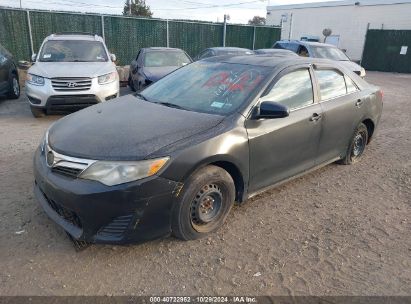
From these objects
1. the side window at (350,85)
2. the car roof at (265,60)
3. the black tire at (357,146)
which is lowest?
the black tire at (357,146)

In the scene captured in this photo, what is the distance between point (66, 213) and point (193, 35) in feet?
53.0

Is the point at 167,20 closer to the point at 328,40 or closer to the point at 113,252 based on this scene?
the point at 113,252

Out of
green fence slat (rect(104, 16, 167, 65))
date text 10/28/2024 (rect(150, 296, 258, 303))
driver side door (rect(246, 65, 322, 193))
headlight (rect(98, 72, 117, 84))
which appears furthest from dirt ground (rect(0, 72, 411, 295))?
green fence slat (rect(104, 16, 167, 65))

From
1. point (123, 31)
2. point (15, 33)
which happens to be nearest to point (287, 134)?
point (15, 33)

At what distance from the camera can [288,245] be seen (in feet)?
10.5

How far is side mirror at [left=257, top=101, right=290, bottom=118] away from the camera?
3287 millimetres

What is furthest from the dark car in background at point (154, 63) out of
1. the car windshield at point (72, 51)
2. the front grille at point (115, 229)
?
the front grille at point (115, 229)

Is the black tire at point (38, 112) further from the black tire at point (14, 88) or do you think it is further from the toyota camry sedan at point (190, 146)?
the toyota camry sedan at point (190, 146)

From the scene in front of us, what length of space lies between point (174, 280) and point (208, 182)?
85cm

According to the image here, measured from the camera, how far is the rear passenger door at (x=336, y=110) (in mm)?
4242

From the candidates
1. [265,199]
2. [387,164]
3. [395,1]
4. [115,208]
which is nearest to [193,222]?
[115,208]

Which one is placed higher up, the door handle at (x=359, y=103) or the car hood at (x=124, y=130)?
the car hood at (x=124, y=130)

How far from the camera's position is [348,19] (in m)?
29.0

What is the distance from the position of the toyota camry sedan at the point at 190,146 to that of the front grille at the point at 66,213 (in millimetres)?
13
